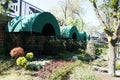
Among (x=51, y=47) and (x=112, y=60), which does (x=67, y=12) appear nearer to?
(x=51, y=47)

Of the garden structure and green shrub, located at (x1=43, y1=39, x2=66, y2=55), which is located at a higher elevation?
the garden structure

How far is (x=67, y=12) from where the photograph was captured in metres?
55.8

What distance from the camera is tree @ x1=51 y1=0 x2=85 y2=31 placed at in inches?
2037

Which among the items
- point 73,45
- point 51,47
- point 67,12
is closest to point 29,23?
point 51,47

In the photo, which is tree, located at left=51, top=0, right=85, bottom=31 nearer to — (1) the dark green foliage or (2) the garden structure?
(1) the dark green foliage

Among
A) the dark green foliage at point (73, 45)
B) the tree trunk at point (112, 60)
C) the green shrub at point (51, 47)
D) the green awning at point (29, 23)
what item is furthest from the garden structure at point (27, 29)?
the dark green foliage at point (73, 45)

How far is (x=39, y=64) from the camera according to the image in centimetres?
1357

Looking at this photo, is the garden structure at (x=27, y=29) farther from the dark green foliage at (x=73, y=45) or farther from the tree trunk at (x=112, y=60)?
the dark green foliage at (x=73, y=45)

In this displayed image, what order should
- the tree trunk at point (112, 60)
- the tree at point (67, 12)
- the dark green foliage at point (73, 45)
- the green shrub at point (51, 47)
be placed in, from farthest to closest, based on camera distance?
the tree at point (67, 12), the dark green foliage at point (73, 45), the green shrub at point (51, 47), the tree trunk at point (112, 60)

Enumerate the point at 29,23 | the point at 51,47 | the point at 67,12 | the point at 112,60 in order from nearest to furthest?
the point at 112,60 < the point at 29,23 < the point at 51,47 < the point at 67,12

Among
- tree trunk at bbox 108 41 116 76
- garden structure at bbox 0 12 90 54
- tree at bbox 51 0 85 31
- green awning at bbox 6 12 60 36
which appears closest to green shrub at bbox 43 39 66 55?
garden structure at bbox 0 12 90 54

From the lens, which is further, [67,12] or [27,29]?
[67,12]

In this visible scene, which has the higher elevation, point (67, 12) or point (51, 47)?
point (67, 12)

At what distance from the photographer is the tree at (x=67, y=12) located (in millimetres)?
51750
